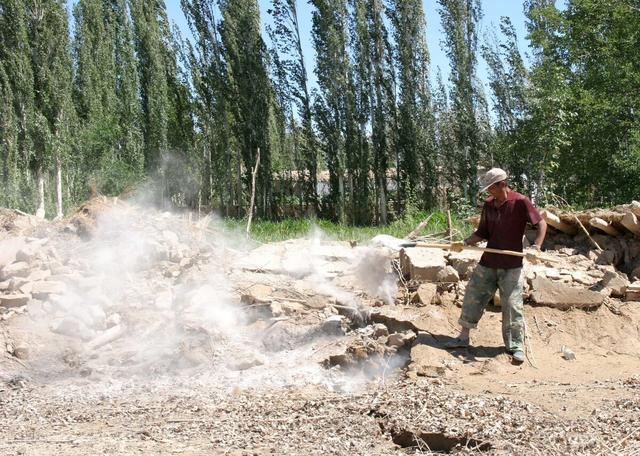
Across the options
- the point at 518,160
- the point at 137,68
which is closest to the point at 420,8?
the point at 518,160

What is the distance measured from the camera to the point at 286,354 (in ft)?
22.3

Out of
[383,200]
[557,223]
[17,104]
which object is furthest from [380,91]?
[557,223]

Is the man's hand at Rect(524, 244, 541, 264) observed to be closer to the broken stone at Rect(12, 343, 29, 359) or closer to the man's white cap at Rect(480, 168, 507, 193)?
the man's white cap at Rect(480, 168, 507, 193)

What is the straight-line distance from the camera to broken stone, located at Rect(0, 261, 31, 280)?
7820mm

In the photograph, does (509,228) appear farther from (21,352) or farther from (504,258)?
(21,352)

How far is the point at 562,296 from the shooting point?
7555mm

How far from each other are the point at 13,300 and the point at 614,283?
21.5 ft

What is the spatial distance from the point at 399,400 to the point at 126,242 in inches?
185

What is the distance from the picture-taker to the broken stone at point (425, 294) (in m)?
7.47

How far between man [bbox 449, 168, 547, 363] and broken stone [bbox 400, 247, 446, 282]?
47.2 inches

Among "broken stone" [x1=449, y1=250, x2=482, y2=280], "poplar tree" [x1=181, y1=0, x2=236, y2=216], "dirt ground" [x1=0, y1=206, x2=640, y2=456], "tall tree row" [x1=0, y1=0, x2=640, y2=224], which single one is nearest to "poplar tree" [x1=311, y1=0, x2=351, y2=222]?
"tall tree row" [x1=0, y1=0, x2=640, y2=224]

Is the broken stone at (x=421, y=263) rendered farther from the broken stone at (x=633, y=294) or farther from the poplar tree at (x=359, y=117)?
the poplar tree at (x=359, y=117)

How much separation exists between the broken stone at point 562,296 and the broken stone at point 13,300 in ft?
17.9

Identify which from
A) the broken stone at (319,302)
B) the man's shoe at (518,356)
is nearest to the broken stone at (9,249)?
the broken stone at (319,302)
